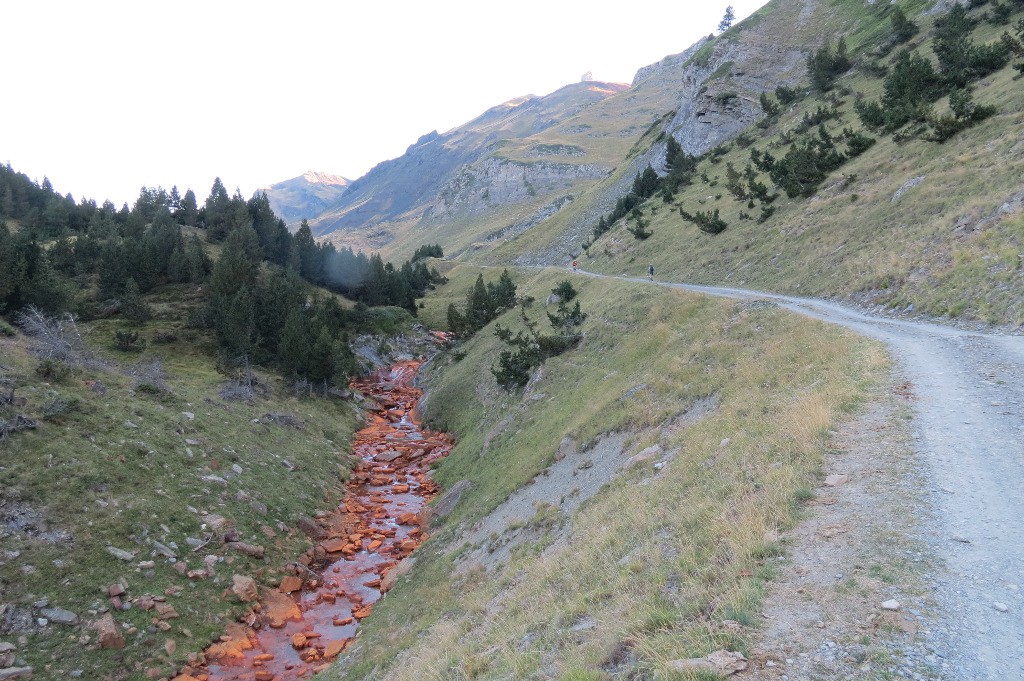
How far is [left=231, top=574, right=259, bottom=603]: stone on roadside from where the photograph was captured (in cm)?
2020

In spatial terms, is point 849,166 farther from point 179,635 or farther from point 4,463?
point 4,463

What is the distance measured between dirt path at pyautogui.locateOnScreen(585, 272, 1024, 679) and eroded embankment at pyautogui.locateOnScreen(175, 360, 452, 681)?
1811 cm

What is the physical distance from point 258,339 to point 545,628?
45890mm

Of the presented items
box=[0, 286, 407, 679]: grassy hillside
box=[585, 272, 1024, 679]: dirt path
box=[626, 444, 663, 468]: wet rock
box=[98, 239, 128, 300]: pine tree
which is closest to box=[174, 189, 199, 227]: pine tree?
box=[98, 239, 128, 300]: pine tree

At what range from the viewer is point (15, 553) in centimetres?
1712

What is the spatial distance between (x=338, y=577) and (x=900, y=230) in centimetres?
3137

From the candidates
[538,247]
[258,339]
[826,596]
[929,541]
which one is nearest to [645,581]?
[826,596]

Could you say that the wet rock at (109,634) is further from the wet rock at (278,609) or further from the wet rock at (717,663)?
the wet rock at (717,663)

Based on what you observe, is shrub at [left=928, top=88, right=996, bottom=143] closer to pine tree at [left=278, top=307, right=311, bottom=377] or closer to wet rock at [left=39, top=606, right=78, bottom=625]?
wet rock at [left=39, top=606, right=78, bottom=625]

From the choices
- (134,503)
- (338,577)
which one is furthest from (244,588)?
(134,503)

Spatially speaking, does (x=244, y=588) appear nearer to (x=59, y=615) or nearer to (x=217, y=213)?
(x=59, y=615)

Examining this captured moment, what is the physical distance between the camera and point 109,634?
16.3 meters

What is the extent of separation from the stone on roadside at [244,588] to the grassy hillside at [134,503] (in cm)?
27

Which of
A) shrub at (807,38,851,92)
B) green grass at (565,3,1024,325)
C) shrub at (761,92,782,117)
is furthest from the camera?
shrub at (761,92,782,117)
